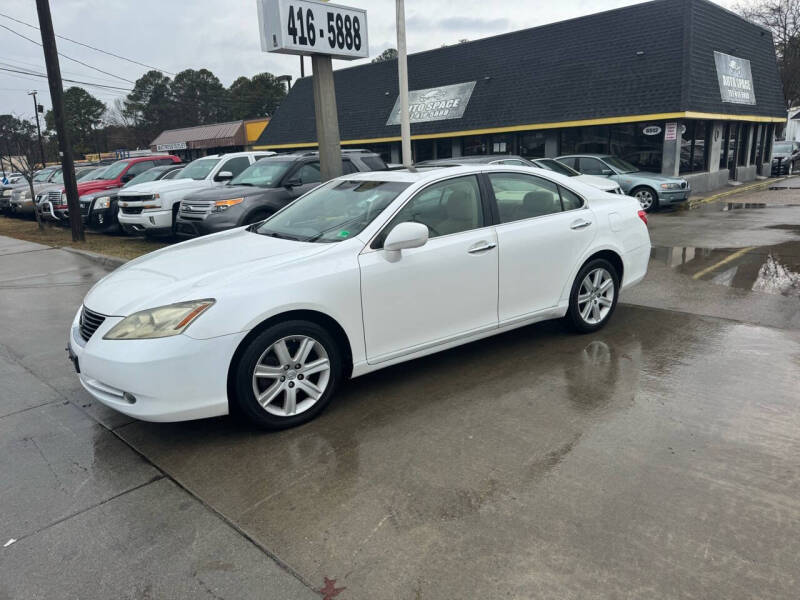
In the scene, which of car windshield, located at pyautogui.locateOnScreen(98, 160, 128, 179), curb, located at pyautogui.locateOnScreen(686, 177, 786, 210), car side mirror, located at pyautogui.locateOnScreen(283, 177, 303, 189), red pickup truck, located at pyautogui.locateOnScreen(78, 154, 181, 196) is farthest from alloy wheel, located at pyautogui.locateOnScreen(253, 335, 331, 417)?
curb, located at pyautogui.locateOnScreen(686, 177, 786, 210)

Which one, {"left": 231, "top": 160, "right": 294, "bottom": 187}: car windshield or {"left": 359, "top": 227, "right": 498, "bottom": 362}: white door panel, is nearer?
{"left": 359, "top": 227, "right": 498, "bottom": 362}: white door panel

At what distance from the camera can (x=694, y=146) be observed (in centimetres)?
1892

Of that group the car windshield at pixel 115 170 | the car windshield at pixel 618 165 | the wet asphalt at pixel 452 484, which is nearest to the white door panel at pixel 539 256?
the wet asphalt at pixel 452 484

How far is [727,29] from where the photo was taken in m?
19.7

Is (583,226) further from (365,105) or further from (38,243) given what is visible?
(365,105)

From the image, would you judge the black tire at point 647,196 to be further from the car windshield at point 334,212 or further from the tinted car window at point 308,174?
the car windshield at point 334,212

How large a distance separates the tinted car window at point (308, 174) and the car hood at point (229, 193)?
2.07ft

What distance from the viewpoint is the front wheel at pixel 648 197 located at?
50.1 ft

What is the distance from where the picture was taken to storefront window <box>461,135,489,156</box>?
22.2 meters

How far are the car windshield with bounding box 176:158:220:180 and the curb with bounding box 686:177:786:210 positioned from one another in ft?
39.4

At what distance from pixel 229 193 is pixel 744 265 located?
7.74 m

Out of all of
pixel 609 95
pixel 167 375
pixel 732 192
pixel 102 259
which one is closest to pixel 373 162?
pixel 102 259

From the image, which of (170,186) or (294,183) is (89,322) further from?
(170,186)

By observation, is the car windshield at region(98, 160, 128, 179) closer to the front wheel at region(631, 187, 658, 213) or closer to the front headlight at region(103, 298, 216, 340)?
the front wheel at region(631, 187, 658, 213)
